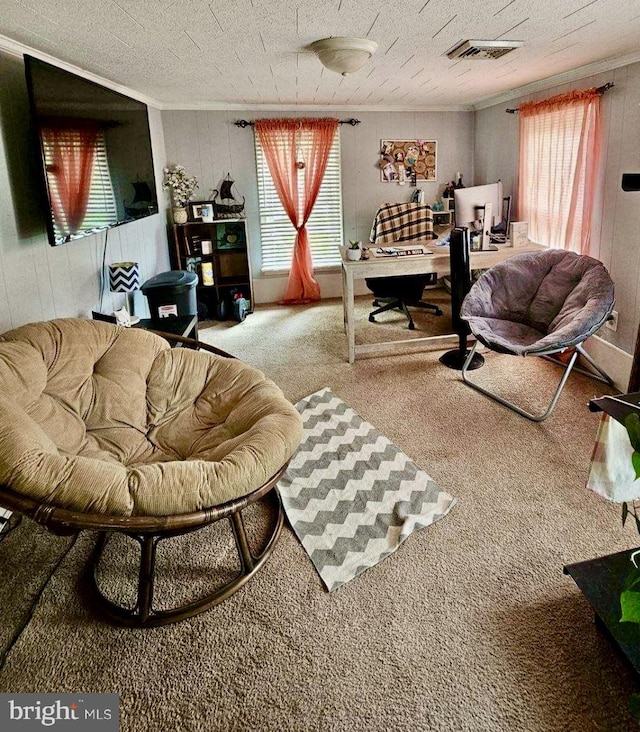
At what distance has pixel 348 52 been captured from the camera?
2766mm

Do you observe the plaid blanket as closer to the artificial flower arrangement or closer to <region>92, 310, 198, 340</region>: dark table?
the artificial flower arrangement

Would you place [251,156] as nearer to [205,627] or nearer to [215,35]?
[215,35]

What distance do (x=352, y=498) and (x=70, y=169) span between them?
214cm

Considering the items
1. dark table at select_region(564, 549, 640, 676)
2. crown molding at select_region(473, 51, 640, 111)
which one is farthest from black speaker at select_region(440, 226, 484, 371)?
dark table at select_region(564, 549, 640, 676)

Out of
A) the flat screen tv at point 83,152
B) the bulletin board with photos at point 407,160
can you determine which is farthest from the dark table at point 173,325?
the bulletin board with photos at point 407,160

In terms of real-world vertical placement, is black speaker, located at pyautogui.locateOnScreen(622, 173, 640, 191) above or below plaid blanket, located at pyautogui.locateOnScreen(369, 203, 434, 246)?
above

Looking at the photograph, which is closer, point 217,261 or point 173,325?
point 173,325

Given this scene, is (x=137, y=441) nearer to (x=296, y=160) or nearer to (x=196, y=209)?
(x=196, y=209)

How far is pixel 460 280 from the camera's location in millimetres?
3855

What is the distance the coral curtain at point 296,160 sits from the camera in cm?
540

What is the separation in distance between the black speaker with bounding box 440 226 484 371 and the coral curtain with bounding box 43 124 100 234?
2374 millimetres

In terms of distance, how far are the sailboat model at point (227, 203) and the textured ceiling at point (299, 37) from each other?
4.14 ft

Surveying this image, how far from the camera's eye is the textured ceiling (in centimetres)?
221
